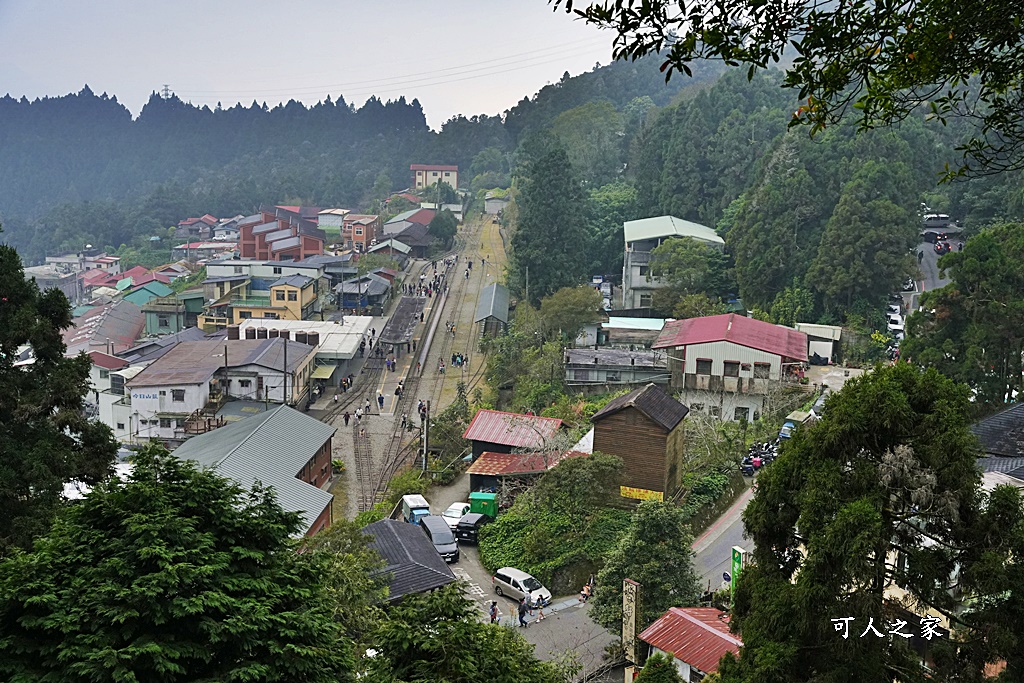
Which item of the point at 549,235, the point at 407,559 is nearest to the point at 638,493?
the point at 407,559

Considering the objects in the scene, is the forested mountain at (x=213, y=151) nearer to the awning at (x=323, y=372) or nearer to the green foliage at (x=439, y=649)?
the awning at (x=323, y=372)

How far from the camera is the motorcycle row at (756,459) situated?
20.5m

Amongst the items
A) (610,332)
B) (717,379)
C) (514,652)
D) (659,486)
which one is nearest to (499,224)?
(610,332)

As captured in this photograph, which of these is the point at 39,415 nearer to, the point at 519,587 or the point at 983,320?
the point at 519,587

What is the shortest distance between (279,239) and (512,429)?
3364cm

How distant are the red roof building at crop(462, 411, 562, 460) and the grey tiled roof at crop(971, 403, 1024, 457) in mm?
8453

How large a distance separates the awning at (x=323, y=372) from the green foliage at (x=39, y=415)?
Answer: 748 inches

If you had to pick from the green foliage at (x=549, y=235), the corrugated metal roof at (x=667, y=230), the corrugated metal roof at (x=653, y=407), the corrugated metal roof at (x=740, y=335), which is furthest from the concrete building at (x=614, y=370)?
the green foliage at (x=549, y=235)

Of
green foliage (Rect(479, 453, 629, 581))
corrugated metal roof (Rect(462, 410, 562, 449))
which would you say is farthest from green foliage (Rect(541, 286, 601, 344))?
green foliage (Rect(479, 453, 629, 581))

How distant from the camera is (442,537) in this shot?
683 inches

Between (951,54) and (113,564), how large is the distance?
5719mm

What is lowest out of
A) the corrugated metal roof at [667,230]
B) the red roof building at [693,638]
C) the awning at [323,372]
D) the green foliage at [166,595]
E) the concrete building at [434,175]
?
the awning at [323,372]

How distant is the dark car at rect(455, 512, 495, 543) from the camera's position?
1827 centimetres

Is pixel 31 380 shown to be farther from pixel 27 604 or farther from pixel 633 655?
pixel 633 655
